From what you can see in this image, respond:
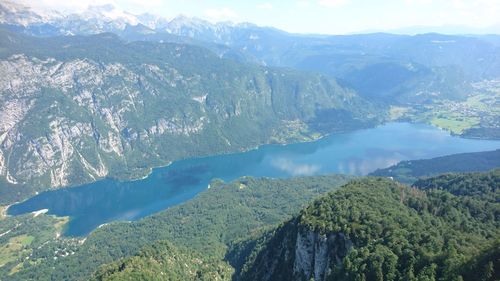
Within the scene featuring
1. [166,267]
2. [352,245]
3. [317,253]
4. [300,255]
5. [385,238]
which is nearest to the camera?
[385,238]

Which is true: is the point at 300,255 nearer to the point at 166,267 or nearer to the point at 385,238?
the point at 385,238

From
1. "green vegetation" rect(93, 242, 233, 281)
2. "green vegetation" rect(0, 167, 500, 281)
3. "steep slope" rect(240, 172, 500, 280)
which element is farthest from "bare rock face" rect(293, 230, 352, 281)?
"green vegetation" rect(93, 242, 233, 281)

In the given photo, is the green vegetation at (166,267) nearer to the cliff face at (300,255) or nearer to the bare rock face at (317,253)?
the cliff face at (300,255)

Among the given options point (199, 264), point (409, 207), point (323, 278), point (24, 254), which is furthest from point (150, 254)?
point (24, 254)

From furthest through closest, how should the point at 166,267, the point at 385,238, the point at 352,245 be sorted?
the point at 166,267 < the point at 352,245 < the point at 385,238

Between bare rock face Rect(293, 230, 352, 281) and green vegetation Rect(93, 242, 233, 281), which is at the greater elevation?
bare rock face Rect(293, 230, 352, 281)

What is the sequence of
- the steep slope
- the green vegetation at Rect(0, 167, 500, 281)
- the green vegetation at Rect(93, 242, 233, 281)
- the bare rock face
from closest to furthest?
the steep slope → the green vegetation at Rect(0, 167, 500, 281) → the bare rock face → the green vegetation at Rect(93, 242, 233, 281)

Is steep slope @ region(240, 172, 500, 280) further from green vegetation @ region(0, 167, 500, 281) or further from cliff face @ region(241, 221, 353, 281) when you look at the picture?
green vegetation @ region(0, 167, 500, 281)

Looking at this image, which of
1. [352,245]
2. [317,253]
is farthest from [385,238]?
→ [317,253]
